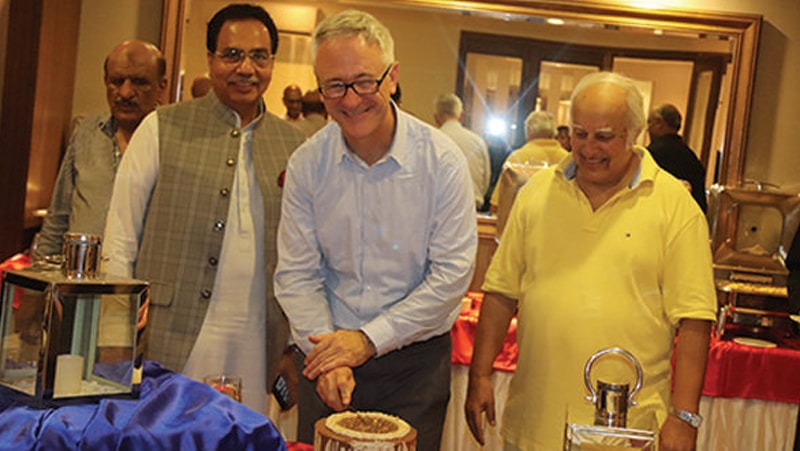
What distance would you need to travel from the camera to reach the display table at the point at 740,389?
10.5 ft

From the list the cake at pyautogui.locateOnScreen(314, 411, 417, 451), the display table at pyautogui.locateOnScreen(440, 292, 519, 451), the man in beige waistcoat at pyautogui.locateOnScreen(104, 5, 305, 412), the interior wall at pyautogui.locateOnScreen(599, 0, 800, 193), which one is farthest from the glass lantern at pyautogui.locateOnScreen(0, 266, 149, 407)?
the interior wall at pyautogui.locateOnScreen(599, 0, 800, 193)

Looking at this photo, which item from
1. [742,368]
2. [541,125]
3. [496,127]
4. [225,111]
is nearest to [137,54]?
[225,111]

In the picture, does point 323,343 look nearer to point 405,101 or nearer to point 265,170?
point 265,170

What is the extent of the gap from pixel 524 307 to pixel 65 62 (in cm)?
256

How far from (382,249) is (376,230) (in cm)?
4

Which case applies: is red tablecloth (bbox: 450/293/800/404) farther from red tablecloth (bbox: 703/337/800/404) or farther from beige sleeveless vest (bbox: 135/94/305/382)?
beige sleeveless vest (bbox: 135/94/305/382)

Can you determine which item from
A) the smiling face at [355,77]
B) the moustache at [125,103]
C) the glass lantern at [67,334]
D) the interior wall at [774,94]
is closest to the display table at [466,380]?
the moustache at [125,103]

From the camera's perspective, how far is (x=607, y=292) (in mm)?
2076

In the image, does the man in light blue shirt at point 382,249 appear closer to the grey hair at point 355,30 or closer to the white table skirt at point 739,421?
the grey hair at point 355,30

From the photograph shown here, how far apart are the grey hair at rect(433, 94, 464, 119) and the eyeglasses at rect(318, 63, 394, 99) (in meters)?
2.29

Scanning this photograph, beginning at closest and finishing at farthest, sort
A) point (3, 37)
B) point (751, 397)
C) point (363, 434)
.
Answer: point (363, 434) → point (751, 397) → point (3, 37)

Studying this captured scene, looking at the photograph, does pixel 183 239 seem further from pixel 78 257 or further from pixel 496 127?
pixel 496 127

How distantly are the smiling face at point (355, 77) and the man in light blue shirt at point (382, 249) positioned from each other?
0.01m

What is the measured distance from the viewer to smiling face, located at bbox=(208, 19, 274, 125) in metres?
2.18
